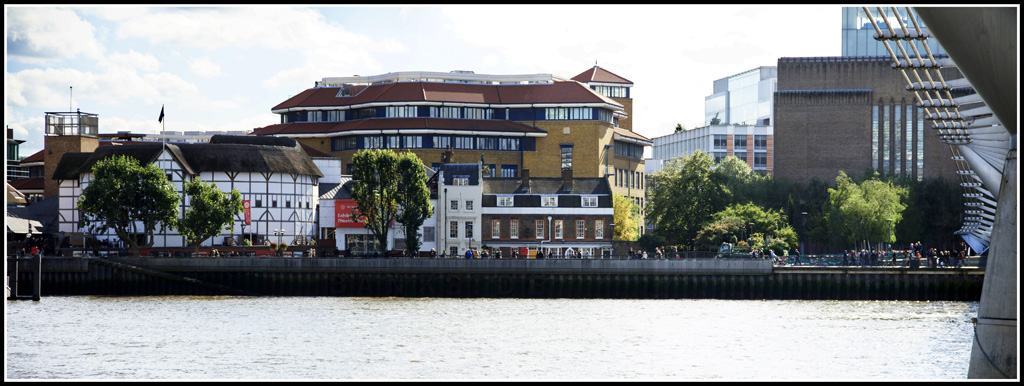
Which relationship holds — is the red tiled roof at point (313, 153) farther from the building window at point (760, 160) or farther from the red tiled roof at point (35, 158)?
the building window at point (760, 160)

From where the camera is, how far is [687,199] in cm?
8994

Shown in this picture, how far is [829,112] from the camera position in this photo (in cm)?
10350

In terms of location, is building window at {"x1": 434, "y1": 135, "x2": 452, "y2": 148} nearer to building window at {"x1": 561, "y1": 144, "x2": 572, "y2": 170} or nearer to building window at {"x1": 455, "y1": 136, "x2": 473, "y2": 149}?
building window at {"x1": 455, "y1": 136, "x2": 473, "y2": 149}

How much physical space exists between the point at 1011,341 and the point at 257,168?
64779 millimetres

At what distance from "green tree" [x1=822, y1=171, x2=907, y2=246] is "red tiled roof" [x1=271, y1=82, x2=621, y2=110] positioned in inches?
1291

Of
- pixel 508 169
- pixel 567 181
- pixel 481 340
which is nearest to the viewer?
pixel 481 340

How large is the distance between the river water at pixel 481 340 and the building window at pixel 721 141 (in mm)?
105066

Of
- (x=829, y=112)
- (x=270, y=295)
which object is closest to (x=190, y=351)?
(x=270, y=295)

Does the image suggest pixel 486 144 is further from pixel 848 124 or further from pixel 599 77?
pixel 848 124

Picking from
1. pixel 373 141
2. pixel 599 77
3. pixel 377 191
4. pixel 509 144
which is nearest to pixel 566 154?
pixel 509 144

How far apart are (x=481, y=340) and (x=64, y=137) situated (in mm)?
59170

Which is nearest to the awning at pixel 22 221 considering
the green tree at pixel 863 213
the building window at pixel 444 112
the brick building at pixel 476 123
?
the brick building at pixel 476 123

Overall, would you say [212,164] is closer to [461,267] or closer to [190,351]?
[461,267]

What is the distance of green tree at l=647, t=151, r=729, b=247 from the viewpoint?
89.1m
